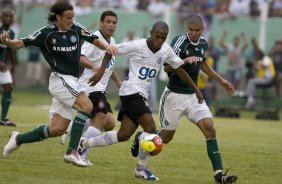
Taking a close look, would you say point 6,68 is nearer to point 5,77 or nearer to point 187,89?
point 5,77

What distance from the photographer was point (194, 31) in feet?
44.3

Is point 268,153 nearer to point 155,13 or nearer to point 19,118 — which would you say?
point 19,118

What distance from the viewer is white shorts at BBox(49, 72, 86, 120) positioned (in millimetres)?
12875

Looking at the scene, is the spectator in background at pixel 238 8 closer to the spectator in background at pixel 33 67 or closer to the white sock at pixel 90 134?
the spectator in background at pixel 33 67

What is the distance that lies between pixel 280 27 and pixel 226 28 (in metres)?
2.20

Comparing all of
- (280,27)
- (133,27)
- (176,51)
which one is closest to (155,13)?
(133,27)

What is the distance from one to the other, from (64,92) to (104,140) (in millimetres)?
1105

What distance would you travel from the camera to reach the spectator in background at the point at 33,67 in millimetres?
37125

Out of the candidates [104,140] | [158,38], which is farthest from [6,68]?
[158,38]

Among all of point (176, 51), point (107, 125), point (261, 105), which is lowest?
point (261, 105)

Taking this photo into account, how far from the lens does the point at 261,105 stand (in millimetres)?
31547

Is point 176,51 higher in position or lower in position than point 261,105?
Result: higher

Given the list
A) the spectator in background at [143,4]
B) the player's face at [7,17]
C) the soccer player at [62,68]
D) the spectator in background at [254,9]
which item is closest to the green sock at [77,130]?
the soccer player at [62,68]

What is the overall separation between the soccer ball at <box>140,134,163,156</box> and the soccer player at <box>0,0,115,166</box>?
1.01 meters
